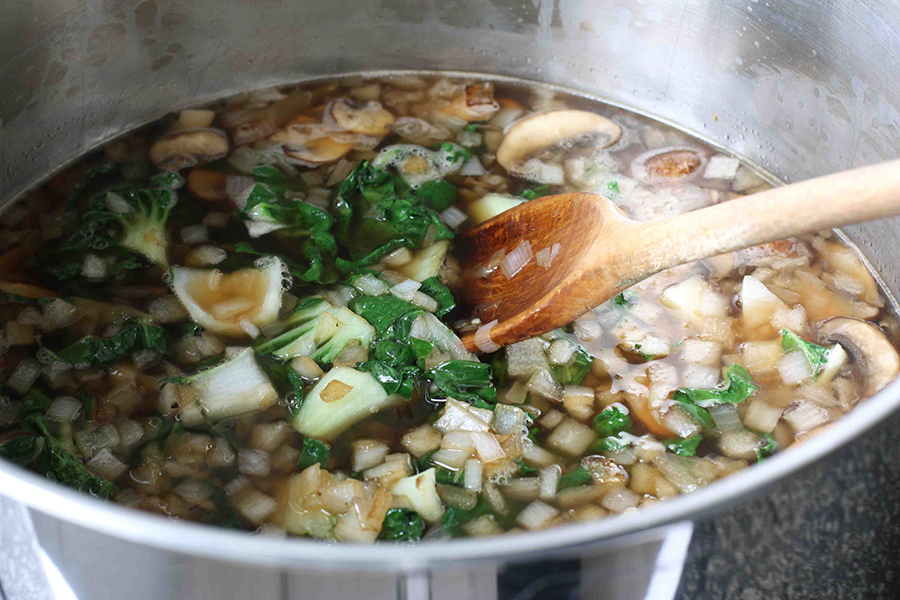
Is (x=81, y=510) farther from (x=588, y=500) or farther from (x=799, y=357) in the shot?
(x=799, y=357)

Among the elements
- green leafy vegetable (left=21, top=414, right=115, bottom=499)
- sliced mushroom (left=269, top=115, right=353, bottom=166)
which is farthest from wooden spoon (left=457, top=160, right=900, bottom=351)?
green leafy vegetable (left=21, top=414, right=115, bottom=499)

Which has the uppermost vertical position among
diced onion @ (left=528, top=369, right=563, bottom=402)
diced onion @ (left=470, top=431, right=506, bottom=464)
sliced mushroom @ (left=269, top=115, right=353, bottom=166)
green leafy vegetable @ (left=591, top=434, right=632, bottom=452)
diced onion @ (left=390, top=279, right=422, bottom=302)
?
sliced mushroom @ (left=269, top=115, right=353, bottom=166)

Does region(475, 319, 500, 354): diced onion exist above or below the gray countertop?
below

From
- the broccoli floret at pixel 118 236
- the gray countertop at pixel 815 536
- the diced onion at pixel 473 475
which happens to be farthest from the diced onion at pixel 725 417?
the broccoli floret at pixel 118 236

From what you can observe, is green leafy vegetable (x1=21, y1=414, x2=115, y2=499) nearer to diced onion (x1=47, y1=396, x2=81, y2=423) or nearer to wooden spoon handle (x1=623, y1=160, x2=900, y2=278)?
diced onion (x1=47, y1=396, x2=81, y2=423)

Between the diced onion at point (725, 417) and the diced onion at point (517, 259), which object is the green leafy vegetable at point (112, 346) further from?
the diced onion at point (725, 417)

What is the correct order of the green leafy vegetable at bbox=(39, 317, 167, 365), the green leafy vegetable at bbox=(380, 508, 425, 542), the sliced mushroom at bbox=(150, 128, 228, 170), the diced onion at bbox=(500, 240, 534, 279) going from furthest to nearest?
the sliced mushroom at bbox=(150, 128, 228, 170), the diced onion at bbox=(500, 240, 534, 279), the green leafy vegetable at bbox=(39, 317, 167, 365), the green leafy vegetable at bbox=(380, 508, 425, 542)

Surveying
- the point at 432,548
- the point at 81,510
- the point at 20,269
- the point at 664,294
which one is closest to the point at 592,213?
the point at 664,294
